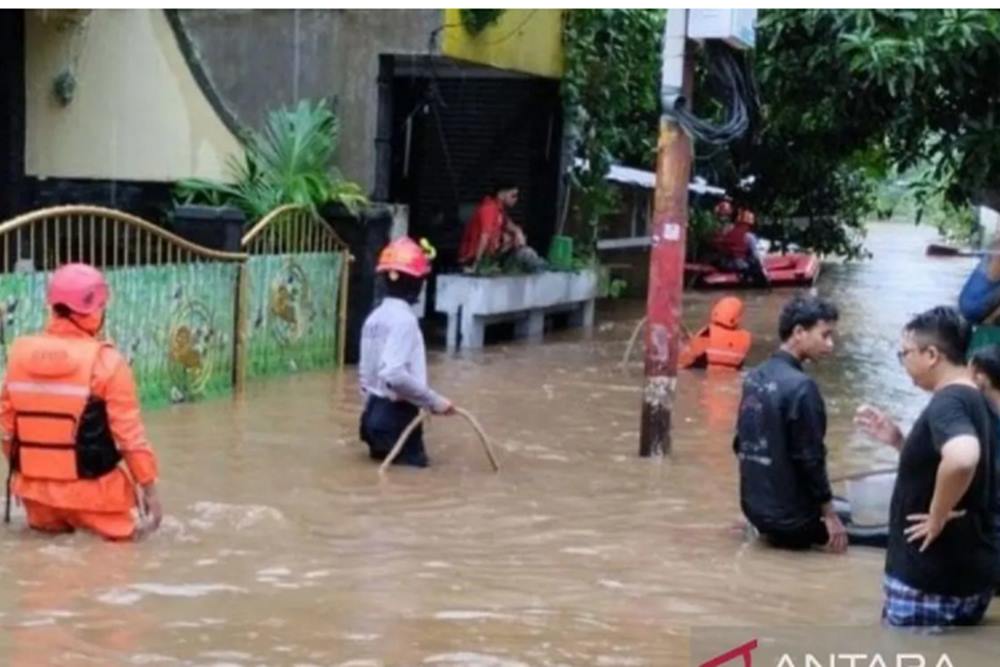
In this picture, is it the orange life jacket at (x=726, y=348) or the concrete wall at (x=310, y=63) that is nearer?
the orange life jacket at (x=726, y=348)

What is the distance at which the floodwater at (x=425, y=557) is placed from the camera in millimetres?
6328

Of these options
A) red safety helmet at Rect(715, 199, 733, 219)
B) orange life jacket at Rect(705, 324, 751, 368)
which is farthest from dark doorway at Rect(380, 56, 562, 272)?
red safety helmet at Rect(715, 199, 733, 219)

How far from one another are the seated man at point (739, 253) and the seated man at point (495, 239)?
10575 millimetres

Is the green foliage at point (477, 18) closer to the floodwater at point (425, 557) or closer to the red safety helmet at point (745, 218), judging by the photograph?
the floodwater at point (425, 557)

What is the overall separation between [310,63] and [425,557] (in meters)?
9.18

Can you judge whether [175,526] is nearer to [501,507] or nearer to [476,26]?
[501,507]

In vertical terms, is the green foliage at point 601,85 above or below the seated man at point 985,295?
above

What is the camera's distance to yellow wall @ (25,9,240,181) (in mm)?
15227

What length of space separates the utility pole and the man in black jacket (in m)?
2.84

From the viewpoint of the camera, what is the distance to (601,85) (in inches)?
771

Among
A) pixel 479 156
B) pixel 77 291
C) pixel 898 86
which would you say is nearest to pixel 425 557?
pixel 77 291

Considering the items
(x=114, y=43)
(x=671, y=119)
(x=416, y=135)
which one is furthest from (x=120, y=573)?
(x=416, y=135)

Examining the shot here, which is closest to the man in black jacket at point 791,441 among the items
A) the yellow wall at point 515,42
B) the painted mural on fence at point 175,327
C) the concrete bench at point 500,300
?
the painted mural on fence at point 175,327

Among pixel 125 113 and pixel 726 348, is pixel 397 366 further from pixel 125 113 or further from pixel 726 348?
pixel 125 113
